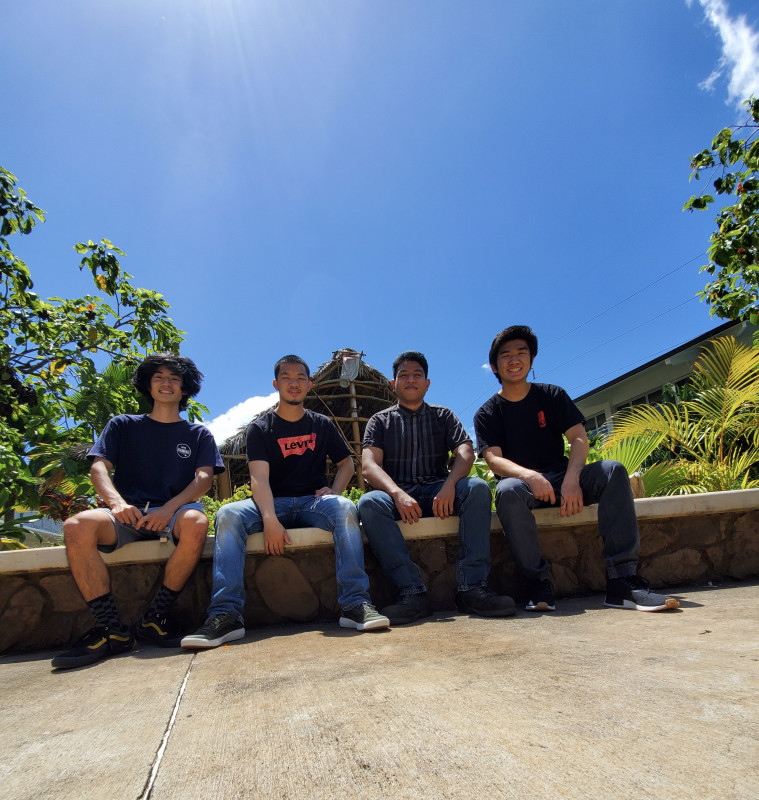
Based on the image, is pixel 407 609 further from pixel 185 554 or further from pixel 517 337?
pixel 517 337

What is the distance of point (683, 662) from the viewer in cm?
124

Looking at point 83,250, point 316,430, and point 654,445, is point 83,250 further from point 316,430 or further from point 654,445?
point 654,445

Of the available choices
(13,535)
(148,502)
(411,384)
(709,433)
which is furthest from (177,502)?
(709,433)

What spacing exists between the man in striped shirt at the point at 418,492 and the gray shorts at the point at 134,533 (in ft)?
3.02

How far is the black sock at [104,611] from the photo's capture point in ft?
7.00

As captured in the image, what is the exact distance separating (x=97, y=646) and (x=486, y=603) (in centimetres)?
166

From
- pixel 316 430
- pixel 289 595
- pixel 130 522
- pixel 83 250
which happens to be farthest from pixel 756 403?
pixel 83 250

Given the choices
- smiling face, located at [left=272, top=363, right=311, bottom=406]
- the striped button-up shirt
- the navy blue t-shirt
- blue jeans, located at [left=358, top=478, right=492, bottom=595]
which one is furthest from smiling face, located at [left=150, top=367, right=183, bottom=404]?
blue jeans, located at [left=358, top=478, right=492, bottom=595]

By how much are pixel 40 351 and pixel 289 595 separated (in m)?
3.75

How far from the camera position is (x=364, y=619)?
2102 millimetres

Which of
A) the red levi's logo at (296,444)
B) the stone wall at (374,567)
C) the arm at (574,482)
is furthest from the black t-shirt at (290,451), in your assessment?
the arm at (574,482)

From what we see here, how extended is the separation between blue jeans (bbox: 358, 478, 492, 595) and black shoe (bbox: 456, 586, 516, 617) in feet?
0.18

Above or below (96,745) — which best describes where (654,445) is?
above

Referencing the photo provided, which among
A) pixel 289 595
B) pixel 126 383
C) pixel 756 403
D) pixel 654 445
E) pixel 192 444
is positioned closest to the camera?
pixel 289 595
